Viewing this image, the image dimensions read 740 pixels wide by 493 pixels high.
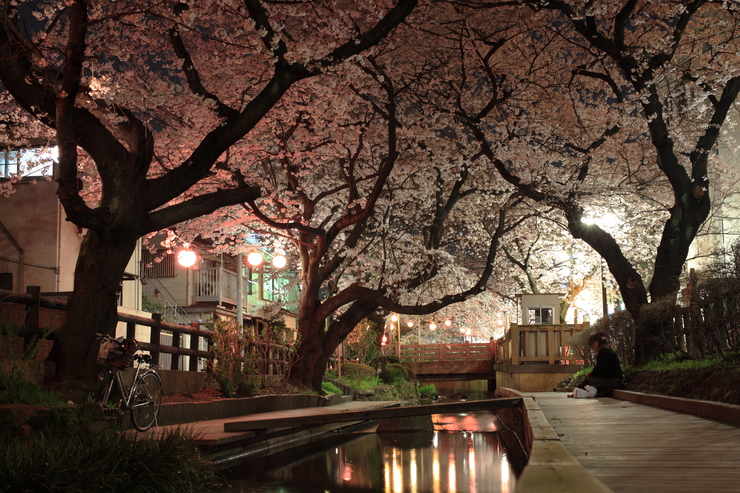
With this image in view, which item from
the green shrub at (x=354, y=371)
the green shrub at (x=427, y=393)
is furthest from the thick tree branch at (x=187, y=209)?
the green shrub at (x=427, y=393)

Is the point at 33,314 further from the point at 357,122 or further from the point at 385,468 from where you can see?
the point at 357,122

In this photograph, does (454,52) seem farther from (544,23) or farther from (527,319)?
(527,319)

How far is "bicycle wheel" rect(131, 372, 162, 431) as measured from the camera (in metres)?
8.45

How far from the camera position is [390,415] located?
9516 mm

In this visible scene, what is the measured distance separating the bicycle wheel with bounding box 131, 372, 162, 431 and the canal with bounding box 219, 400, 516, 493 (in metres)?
1.39

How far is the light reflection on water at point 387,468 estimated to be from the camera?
7.54m

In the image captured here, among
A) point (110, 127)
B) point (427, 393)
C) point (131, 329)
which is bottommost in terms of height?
point (427, 393)

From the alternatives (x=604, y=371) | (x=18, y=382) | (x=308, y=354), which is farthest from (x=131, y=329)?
(x=604, y=371)

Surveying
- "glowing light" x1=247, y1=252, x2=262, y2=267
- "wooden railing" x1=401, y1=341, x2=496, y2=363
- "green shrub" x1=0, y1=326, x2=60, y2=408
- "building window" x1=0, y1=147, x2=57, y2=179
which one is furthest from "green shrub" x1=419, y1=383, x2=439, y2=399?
"green shrub" x1=0, y1=326, x2=60, y2=408

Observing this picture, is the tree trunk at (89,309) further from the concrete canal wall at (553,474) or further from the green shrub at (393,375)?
the green shrub at (393,375)

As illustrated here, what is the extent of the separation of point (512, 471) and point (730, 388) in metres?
2.95

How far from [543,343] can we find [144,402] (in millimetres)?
15233

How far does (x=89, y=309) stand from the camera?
28.0 ft

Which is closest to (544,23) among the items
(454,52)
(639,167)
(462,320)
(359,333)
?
(454,52)
